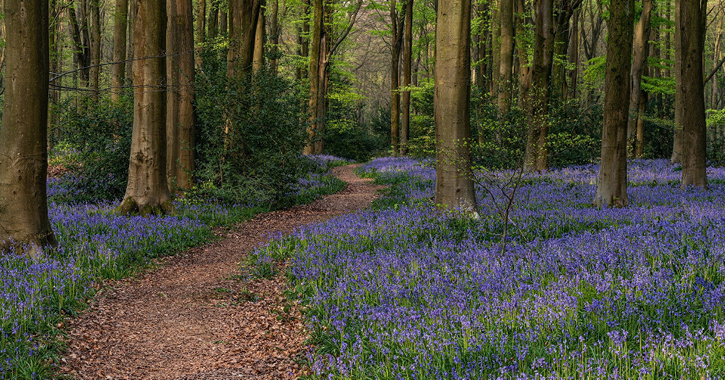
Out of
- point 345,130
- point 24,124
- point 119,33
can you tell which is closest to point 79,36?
point 119,33

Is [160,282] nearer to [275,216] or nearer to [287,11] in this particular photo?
[275,216]

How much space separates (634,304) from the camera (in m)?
4.02

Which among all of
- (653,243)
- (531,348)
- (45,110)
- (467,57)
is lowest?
(531,348)

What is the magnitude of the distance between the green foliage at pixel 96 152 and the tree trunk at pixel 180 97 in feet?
3.84

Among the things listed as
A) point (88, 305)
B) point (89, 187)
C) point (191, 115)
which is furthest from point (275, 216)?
point (88, 305)

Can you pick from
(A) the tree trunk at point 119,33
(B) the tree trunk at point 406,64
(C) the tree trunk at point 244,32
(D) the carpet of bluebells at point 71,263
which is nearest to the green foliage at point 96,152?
(D) the carpet of bluebells at point 71,263

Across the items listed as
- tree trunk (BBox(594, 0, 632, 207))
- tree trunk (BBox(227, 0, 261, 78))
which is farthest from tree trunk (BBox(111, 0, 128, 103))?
tree trunk (BBox(594, 0, 632, 207))

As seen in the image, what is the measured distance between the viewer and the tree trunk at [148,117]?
1053 centimetres

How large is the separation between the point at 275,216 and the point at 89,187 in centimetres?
514

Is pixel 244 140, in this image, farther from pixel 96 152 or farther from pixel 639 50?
pixel 639 50

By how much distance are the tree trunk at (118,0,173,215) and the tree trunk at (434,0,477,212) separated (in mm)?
5967

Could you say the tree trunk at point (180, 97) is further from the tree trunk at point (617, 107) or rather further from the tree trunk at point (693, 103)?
the tree trunk at point (693, 103)

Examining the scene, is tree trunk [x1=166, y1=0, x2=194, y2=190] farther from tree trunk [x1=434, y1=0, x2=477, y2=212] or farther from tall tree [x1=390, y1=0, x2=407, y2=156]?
tall tree [x1=390, y1=0, x2=407, y2=156]

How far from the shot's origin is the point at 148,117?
10.6m
